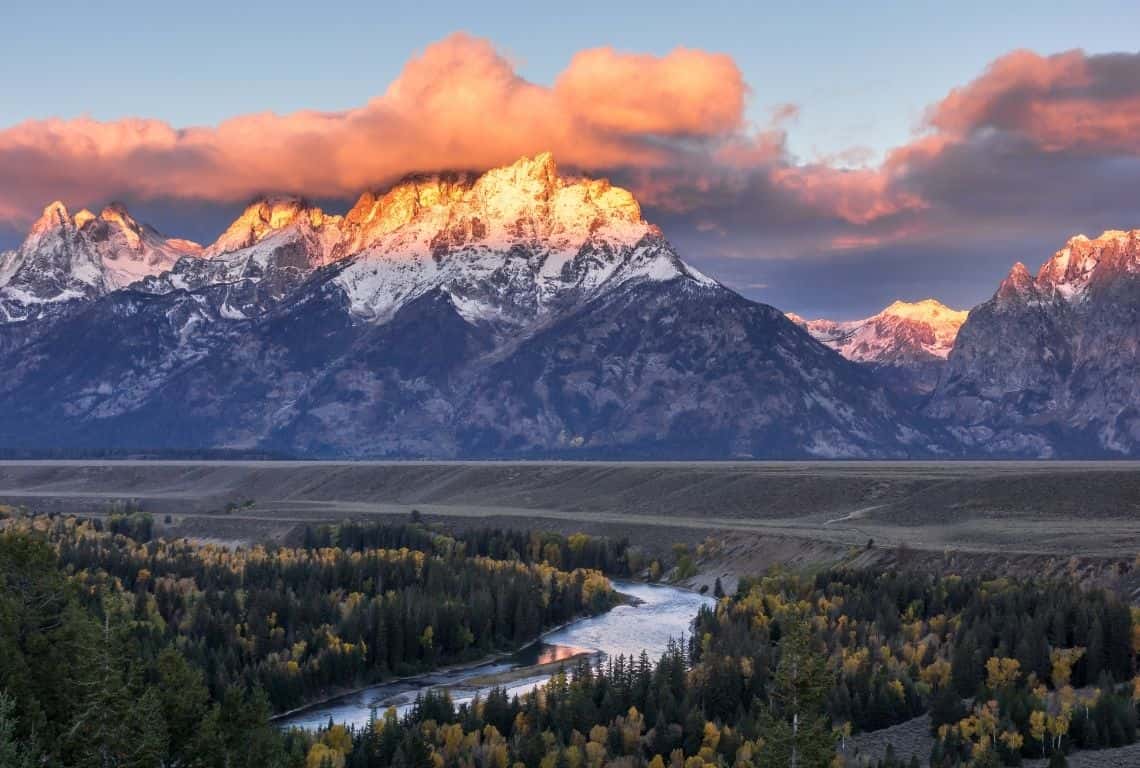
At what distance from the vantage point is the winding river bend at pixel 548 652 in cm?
11781

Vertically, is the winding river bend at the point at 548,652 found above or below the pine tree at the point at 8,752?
below

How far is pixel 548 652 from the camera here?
140875 mm

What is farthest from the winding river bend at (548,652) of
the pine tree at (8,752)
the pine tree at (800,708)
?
the pine tree at (800,708)

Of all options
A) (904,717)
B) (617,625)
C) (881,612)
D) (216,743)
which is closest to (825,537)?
(617,625)

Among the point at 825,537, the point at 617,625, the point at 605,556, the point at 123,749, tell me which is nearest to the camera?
the point at 123,749

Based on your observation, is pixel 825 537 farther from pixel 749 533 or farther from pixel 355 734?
pixel 355 734

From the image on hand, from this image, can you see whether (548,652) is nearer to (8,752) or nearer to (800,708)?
(800,708)

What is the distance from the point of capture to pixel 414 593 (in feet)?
504

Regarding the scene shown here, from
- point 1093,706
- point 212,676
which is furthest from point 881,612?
point 212,676

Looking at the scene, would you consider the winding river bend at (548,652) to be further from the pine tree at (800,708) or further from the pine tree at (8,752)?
the pine tree at (800,708)

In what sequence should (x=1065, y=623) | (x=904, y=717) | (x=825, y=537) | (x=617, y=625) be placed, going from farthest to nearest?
(x=825, y=537) < (x=617, y=625) < (x=1065, y=623) < (x=904, y=717)

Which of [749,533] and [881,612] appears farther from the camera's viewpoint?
[749,533]

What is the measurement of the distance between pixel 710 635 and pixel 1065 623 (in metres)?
30.3

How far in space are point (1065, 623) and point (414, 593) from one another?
71474mm
